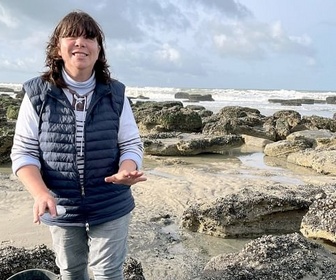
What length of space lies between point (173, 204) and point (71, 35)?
5.08 meters

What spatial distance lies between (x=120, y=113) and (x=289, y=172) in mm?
8640

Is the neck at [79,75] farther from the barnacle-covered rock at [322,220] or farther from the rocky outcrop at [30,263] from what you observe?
the barnacle-covered rock at [322,220]

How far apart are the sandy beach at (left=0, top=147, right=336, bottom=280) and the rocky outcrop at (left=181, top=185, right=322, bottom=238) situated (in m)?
0.15

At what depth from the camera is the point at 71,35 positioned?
273cm

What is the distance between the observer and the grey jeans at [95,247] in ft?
9.23

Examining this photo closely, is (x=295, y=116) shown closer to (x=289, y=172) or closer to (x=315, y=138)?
(x=315, y=138)

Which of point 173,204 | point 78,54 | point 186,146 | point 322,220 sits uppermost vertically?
point 78,54

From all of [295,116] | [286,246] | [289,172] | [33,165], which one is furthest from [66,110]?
[295,116]

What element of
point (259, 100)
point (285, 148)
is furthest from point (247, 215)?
point (259, 100)

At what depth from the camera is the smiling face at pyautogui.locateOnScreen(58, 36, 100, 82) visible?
2.73m

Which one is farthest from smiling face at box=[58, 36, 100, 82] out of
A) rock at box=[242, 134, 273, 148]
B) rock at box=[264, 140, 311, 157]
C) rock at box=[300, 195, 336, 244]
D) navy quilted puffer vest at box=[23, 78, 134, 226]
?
rock at box=[242, 134, 273, 148]

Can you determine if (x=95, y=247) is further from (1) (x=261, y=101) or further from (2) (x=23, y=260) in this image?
(1) (x=261, y=101)

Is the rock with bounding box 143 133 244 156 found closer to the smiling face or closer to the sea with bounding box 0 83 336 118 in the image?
the smiling face

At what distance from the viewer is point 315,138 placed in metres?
14.8
